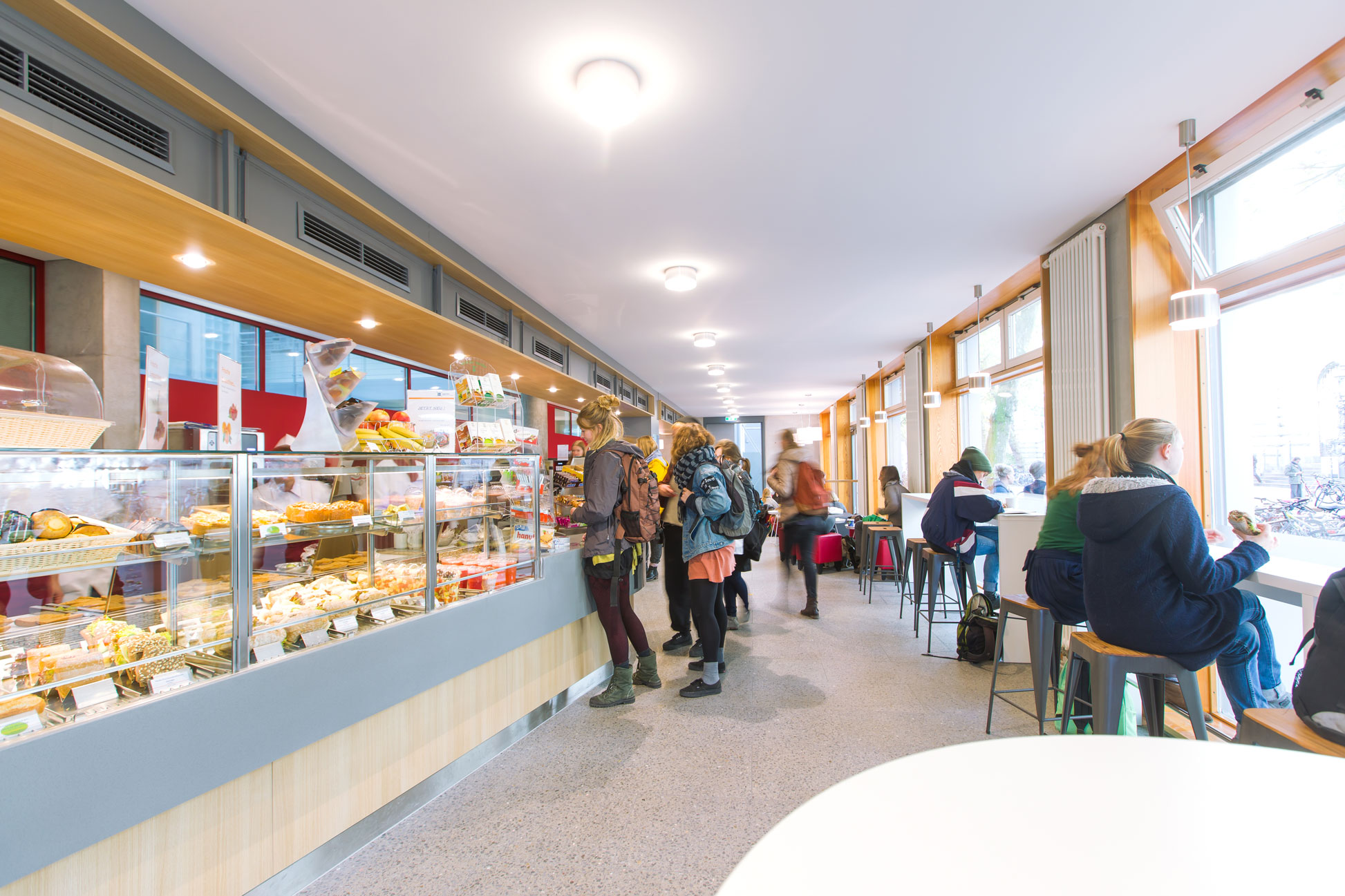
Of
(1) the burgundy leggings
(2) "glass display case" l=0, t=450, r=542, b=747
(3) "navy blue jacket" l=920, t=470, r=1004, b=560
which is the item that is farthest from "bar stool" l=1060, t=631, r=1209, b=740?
(2) "glass display case" l=0, t=450, r=542, b=747

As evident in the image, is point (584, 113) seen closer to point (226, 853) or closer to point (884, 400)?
point (226, 853)

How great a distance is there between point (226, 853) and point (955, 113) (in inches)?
153

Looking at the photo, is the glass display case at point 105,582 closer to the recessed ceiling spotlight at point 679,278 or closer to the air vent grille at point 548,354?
the recessed ceiling spotlight at point 679,278

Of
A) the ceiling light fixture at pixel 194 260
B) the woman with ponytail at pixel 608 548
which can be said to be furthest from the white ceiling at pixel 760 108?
the woman with ponytail at pixel 608 548

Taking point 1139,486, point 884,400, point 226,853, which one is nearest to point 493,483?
point 226,853

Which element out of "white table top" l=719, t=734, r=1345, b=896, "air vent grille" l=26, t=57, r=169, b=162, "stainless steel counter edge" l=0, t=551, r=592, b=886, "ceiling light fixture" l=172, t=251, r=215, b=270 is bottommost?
"stainless steel counter edge" l=0, t=551, r=592, b=886

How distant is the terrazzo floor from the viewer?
6.55 feet

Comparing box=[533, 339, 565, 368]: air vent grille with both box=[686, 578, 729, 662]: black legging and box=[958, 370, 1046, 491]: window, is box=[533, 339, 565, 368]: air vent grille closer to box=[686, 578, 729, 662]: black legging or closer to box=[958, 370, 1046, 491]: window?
box=[686, 578, 729, 662]: black legging

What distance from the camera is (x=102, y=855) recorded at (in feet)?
4.68

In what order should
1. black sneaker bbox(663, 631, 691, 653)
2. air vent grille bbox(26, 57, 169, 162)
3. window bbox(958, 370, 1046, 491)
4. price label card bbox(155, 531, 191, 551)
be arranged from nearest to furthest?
price label card bbox(155, 531, 191, 551), air vent grille bbox(26, 57, 169, 162), black sneaker bbox(663, 631, 691, 653), window bbox(958, 370, 1046, 491)

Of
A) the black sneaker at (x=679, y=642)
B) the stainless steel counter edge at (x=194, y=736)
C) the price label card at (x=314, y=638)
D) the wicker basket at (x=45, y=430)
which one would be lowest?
the black sneaker at (x=679, y=642)

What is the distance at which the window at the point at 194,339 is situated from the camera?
3.28 m

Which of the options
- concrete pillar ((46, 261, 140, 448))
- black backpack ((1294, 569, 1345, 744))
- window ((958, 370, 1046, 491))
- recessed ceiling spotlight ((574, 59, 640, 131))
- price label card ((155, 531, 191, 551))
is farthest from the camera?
window ((958, 370, 1046, 491))

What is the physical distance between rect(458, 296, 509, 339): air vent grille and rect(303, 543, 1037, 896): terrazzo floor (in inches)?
110
